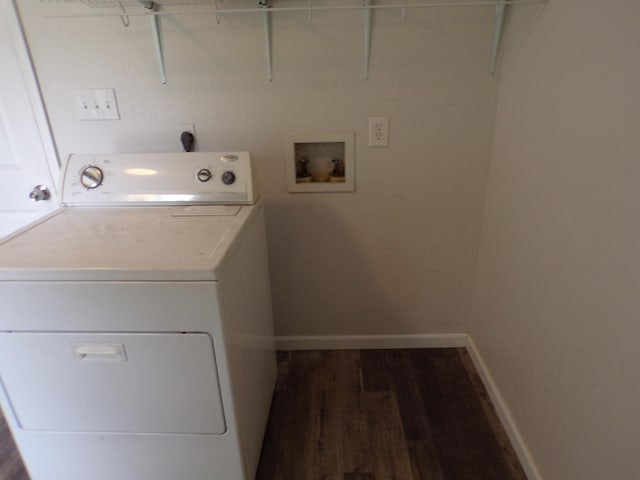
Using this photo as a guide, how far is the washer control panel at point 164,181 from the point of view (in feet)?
4.73

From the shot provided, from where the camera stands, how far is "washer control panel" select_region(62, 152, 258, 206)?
4.73ft

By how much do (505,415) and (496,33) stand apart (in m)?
1.46

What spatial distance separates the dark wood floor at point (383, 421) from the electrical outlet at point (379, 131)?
40.6 inches

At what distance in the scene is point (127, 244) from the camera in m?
1.11

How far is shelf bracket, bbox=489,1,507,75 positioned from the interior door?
5.89 ft

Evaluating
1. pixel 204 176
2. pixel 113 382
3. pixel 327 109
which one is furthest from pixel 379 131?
pixel 113 382

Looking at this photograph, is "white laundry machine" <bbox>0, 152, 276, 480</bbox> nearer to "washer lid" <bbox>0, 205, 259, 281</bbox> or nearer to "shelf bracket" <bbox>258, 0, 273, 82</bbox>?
"washer lid" <bbox>0, 205, 259, 281</bbox>

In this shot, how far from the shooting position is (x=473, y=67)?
1.57 meters

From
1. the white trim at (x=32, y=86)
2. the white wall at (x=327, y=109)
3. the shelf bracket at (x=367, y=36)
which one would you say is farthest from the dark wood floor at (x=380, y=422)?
the shelf bracket at (x=367, y=36)

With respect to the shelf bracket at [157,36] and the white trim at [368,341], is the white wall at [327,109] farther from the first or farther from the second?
the white trim at [368,341]

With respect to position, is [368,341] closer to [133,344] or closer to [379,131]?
[379,131]

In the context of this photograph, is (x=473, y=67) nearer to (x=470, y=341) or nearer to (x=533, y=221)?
(x=533, y=221)

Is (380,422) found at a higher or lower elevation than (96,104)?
lower

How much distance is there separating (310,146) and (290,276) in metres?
0.61
